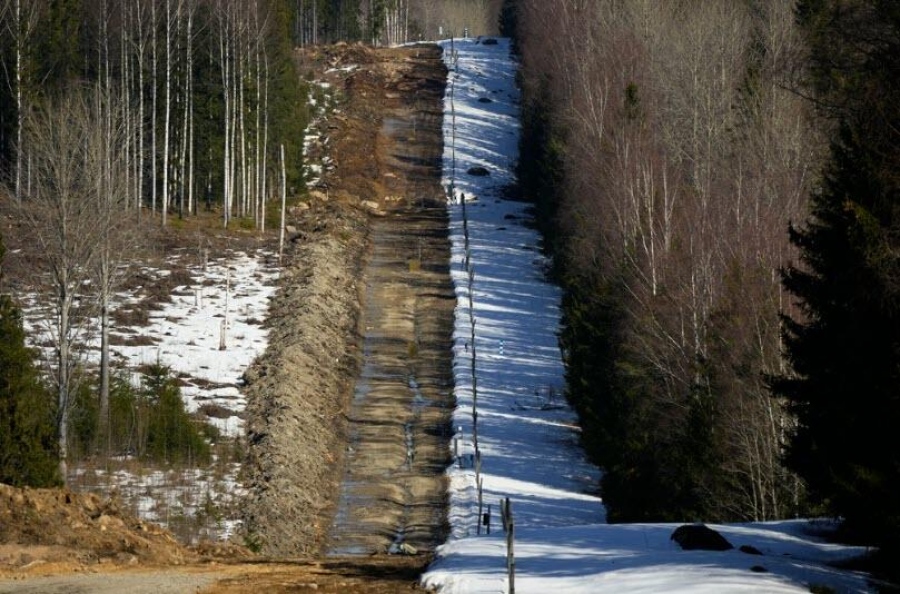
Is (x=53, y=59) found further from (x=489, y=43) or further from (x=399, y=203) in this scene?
(x=489, y=43)

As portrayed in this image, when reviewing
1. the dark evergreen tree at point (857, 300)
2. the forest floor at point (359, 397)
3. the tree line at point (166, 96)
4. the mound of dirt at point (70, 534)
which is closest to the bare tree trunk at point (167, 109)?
the tree line at point (166, 96)

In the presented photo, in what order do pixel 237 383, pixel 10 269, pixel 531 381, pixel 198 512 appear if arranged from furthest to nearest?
pixel 10 269 < pixel 531 381 < pixel 237 383 < pixel 198 512

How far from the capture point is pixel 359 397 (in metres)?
Result: 40.8

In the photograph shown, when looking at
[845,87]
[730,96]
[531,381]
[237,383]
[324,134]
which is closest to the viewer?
[845,87]

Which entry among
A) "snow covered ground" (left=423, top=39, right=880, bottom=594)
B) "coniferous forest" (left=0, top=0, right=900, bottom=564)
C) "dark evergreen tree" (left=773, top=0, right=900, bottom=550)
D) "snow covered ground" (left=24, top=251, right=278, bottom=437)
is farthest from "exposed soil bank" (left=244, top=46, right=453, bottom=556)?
"dark evergreen tree" (left=773, top=0, right=900, bottom=550)

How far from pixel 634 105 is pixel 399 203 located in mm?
19787

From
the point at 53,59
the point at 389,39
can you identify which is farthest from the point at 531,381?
the point at 389,39

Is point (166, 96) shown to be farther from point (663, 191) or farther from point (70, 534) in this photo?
point (70, 534)

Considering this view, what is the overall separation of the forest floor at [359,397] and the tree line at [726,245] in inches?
198

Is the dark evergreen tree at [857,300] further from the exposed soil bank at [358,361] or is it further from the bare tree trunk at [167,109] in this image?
the bare tree trunk at [167,109]

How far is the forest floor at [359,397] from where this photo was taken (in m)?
18.6

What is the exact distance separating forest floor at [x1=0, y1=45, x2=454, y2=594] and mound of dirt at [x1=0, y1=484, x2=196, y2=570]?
1.1 inches

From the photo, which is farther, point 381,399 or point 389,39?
point 389,39

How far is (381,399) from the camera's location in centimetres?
4066
